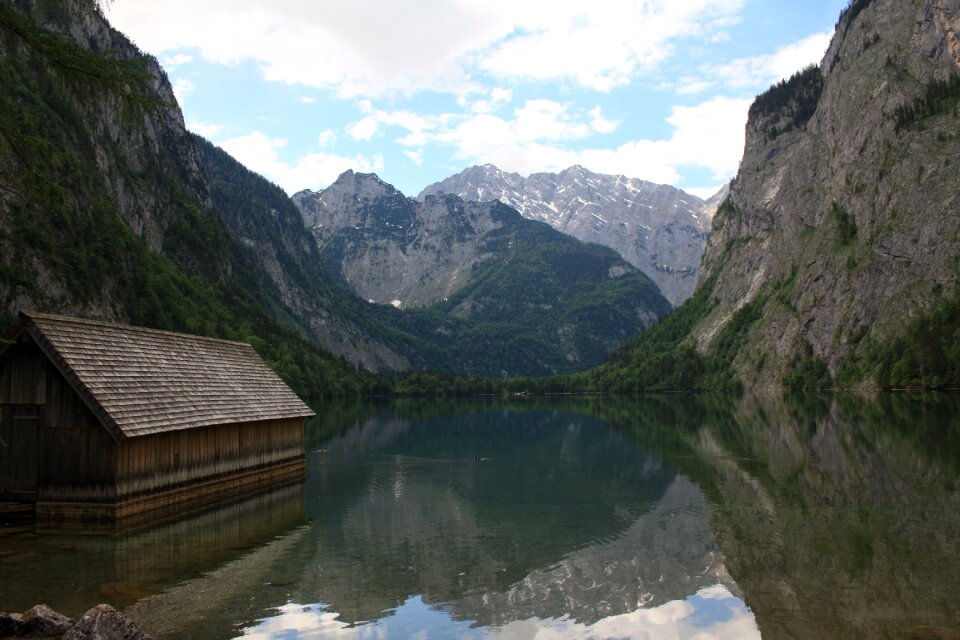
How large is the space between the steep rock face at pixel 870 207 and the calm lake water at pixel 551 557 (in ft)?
368

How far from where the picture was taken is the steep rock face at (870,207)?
138000mm

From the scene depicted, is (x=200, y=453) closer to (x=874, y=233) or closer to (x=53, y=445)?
(x=53, y=445)

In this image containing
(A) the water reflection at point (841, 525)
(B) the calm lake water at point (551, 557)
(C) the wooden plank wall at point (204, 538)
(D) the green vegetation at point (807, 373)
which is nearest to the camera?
(A) the water reflection at point (841, 525)

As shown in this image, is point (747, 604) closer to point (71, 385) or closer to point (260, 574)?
point (260, 574)

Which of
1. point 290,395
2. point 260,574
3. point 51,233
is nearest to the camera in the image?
point 260,574

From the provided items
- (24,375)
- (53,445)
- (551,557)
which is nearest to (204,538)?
(53,445)

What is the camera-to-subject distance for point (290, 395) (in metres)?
41.0

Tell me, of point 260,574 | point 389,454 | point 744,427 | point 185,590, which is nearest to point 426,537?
point 260,574

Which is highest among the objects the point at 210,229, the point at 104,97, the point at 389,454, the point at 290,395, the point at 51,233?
the point at 210,229

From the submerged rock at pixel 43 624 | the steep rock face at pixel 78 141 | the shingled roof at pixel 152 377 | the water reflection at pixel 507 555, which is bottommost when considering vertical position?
the water reflection at pixel 507 555

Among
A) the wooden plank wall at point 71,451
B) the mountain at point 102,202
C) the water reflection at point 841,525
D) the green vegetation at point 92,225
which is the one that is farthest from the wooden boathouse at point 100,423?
the water reflection at point 841,525

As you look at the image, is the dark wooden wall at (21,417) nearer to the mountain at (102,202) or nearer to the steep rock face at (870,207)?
the mountain at (102,202)

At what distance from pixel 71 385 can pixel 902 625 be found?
1003 inches

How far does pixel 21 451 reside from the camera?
26.4 metres
